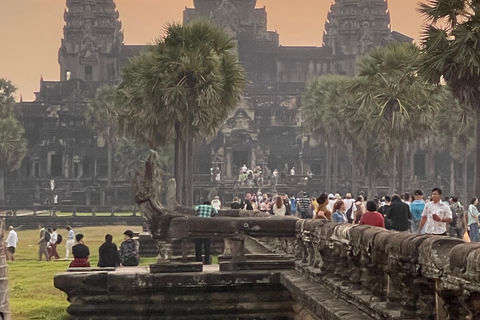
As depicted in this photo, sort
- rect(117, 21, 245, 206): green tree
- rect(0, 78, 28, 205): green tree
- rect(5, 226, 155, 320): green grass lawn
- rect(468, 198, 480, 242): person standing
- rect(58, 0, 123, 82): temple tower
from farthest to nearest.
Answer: rect(58, 0, 123, 82): temple tower < rect(0, 78, 28, 205): green tree < rect(117, 21, 245, 206): green tree < rect(468, 198, 480, 242): person standing < rect(5, 226, 155, 320): green grass lawn

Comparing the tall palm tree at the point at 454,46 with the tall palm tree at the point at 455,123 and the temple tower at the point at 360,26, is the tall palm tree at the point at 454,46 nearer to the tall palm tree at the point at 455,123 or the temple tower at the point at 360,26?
the tall palm tree at the point at 455,123

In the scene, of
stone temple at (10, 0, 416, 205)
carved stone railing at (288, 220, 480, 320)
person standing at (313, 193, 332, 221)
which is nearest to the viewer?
carved stone railing at (288, 220, 480, 320)

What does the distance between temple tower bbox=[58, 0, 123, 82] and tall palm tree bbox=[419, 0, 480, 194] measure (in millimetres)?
91557

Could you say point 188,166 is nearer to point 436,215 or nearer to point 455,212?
point 455,212

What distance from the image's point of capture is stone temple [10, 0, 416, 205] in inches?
3588

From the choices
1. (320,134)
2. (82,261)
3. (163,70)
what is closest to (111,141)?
(320,134)

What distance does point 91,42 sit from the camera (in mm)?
118000

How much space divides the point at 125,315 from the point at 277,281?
223cm

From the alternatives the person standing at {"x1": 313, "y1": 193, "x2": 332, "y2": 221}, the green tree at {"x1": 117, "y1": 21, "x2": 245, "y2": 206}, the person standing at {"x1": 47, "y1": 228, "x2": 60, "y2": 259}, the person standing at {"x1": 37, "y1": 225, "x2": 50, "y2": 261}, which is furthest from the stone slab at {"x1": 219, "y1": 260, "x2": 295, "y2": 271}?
the person standing at {"x1": 47, "y1": 228, "x2": 60, "y2": 259}

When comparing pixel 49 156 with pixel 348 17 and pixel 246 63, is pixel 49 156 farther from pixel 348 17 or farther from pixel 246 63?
pixel 348 17

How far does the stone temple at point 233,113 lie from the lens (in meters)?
91.1

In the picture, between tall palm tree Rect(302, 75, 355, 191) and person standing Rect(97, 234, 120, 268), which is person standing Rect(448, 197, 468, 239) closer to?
person standing Rect(97, 234, 120, 268)

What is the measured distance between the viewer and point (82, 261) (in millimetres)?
19359

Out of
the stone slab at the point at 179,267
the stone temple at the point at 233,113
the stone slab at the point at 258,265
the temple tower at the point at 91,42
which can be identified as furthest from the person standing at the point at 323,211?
the temple tower at the point at 91,42
